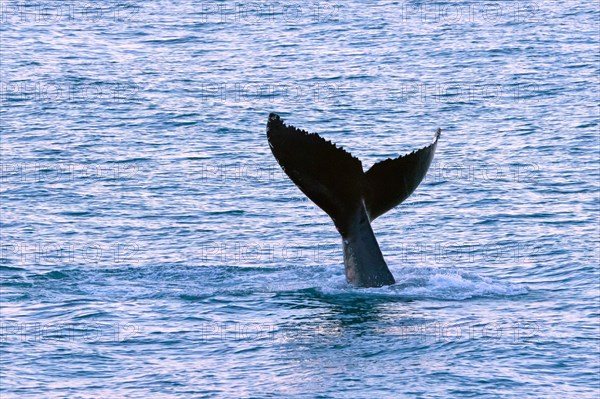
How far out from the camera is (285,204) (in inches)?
1136

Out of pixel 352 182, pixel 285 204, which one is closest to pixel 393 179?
pixel 352 182

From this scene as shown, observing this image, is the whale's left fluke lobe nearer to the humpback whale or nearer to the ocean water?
the humpback whale

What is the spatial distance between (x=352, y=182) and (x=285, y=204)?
9333mm

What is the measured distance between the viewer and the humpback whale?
18.8 m

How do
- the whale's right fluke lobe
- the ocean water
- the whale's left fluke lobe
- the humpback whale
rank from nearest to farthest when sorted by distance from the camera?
the ocean water, the whale's left fluke lobe, the humpback whale, the whale's right fluke lobe

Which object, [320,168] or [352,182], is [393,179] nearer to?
[352,182]

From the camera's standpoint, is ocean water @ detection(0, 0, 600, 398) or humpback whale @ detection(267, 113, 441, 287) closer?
ocean water @ detection(0, 0, 600, 398)

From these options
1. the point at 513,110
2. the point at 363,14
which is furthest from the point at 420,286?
the point at 363,14

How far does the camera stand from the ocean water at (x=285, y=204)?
18.2 m

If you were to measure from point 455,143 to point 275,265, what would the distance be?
11.6 m

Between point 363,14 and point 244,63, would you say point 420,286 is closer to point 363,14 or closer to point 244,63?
point 244,63

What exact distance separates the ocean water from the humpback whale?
47 centimetres

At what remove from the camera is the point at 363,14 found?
47.8 m

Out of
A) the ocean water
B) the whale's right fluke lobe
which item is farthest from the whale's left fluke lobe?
the ocean water
